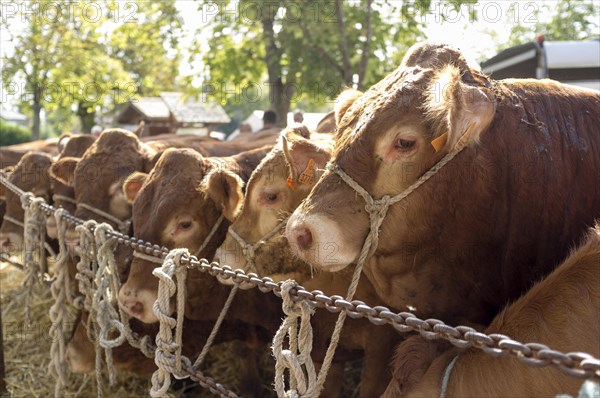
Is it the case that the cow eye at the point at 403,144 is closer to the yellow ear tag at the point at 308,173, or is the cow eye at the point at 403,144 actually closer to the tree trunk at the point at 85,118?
the yellow ear tag at the point at 308,173

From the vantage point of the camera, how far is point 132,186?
15.4 ft

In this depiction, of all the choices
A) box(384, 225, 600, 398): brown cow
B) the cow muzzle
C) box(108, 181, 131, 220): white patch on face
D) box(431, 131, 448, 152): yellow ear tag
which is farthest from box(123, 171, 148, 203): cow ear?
box(384, 225, 600, 398): brown cow

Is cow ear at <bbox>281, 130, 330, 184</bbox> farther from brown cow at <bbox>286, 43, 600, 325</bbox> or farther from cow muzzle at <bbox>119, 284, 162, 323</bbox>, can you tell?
cow muzzle at <bbox>119, 284, 162, 323</bbox>

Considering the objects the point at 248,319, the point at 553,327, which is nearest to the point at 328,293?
the point at 248,319

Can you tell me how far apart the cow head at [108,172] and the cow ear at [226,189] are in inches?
54.1

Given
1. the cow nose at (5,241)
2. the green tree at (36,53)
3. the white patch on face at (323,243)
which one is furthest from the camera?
the green tree at (36,53)

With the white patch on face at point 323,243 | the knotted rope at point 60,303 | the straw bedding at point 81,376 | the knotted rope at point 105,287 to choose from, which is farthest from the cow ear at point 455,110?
the straw bedding at point 81,376

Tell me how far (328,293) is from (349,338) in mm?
347

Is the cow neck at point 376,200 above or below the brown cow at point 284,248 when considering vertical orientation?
above

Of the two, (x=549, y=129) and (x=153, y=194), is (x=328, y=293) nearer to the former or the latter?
(x=153, y=194)

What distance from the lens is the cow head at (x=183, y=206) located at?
3980 mm

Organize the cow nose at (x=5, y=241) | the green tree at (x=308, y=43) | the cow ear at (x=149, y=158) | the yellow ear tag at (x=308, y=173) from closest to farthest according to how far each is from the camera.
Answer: the yellow ear tag at (x=308, y=173) < the cow ear at (x=149, y=158) < the cow nose at (x=5, y=241) < the green tree at (x=308, y=43)

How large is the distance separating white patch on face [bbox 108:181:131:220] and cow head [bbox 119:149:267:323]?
2.92 ft

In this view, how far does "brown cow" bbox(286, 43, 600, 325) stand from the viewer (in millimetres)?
2658
